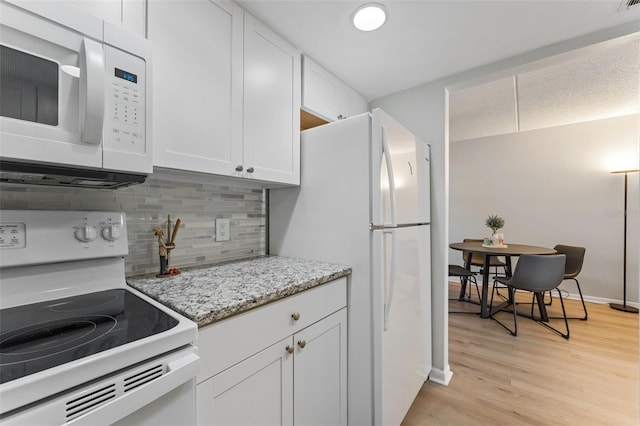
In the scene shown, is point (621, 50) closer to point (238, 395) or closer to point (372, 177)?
point (372, 177)

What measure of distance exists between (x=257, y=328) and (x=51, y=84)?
95 centimetres

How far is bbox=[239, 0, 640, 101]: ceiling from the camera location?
133 centimetres

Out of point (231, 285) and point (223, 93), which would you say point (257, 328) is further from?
point (223, 93)

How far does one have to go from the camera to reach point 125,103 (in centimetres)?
86

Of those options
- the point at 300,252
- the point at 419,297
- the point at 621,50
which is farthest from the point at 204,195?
the point at 621,50

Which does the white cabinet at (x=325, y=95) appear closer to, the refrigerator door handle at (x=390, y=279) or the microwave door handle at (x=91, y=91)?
the refrigerator door handle at (x=390, y=279)

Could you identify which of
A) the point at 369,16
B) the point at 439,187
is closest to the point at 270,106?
the point at 369,16

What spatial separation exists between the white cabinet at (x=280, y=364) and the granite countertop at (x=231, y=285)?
1.9 inches

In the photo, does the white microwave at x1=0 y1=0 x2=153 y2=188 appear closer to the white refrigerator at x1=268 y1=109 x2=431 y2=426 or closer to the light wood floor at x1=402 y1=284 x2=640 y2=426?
the white refrigerator at x1=268 y1=109 x2=431 y2=426

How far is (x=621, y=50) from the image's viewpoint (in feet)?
6.66

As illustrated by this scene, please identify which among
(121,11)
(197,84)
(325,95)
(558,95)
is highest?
(558,95)

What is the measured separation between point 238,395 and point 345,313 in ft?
2.15

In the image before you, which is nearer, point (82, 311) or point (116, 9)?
point (82, 311)

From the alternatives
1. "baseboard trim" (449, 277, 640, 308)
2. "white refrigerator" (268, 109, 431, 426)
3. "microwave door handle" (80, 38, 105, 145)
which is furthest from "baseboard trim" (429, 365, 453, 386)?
"baseboard trim" (449, 277, 640, 308)
